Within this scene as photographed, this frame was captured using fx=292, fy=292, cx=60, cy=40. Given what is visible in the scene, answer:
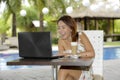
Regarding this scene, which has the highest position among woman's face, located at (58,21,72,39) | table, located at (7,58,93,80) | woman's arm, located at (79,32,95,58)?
woman's face, located at (58,21,72,39)

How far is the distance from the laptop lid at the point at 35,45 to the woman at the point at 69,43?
0.44m

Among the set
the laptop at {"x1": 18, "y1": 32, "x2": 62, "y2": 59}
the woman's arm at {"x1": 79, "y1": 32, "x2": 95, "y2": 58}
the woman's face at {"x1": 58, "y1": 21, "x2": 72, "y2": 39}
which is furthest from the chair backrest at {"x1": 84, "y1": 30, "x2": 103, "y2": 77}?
the laptop at {"x1": 18, "y1": 32, "x2": 62, "y2": 59}

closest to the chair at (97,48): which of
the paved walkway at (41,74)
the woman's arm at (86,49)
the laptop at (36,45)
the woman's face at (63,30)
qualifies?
the woman's arm at (86,49)

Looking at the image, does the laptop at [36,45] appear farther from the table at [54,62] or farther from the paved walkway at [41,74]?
the paved walkway at [41,74]

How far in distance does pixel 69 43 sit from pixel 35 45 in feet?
1.97

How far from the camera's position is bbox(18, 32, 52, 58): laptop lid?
9.18ft

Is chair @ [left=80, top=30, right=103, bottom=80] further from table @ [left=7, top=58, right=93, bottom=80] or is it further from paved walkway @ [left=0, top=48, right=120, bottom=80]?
paved walkway @ [left=0, top=48, right=120, bottom=80]

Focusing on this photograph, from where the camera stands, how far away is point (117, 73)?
6609 millimetres

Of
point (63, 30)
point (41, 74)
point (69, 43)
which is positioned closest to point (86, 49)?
point (69, 43)

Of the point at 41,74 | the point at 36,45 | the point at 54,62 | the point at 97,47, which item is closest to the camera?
the point at 54,62

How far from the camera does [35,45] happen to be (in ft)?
9.39

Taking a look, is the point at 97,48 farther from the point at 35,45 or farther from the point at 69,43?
the point at 35,45

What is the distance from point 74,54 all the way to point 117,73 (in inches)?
145

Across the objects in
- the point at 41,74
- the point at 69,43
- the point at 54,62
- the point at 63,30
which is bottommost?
the point at 41,74
